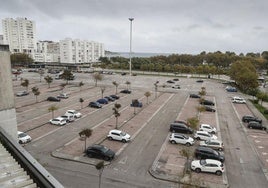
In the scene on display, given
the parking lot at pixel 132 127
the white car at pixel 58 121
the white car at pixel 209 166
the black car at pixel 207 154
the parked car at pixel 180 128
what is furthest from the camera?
the white car at pixel 58 121

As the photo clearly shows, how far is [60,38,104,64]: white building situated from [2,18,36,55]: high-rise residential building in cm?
2461

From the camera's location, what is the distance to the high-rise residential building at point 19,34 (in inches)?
4998

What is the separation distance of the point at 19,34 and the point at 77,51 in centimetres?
3689

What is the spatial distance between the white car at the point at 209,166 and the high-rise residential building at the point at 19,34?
129 m

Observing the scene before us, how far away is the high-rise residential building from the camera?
127 m

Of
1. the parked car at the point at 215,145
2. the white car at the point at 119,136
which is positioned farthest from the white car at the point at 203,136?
the white car at the point at 119,136

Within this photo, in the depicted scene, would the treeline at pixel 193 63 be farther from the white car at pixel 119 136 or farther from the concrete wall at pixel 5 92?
the concrete wall at pixel 5 92

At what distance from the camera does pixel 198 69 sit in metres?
85.8

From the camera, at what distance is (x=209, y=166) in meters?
Result: 17.3

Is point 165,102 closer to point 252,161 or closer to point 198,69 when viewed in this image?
point 252,161

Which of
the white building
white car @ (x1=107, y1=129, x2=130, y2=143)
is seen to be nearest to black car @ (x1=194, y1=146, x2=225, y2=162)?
white car @ (x1=107, y1=129, x2=130, y2=143)

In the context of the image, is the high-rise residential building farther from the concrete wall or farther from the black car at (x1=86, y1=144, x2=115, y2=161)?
the concrete wall

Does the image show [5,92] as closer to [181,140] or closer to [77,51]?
[181,140]

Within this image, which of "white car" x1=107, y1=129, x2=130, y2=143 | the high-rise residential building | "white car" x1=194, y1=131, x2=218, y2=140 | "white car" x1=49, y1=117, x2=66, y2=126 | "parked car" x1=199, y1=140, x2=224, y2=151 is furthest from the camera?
the high-rise residential building
